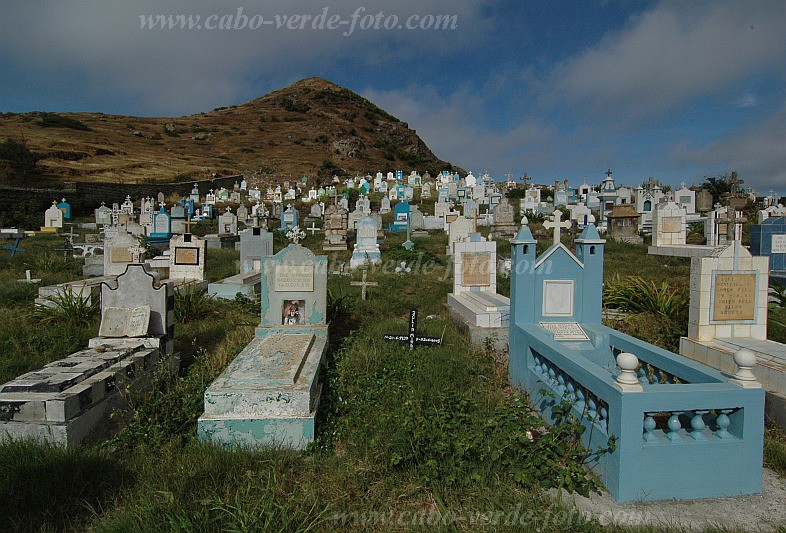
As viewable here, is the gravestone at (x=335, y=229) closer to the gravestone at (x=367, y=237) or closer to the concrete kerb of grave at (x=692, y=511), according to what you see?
the gravestone at (x=367, y=237)

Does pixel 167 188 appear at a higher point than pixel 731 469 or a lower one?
higher

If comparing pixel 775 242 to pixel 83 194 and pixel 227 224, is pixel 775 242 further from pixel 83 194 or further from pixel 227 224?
pixel 83 194

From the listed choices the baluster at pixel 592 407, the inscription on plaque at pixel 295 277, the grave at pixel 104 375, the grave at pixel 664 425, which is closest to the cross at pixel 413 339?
the inscription on plaque at pixel 295 277

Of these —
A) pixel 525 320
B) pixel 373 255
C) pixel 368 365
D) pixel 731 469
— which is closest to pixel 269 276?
pixel 368 365

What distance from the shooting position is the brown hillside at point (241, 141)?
147 ft

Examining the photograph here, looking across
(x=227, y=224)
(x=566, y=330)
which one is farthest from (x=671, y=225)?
(x=227, y=224)

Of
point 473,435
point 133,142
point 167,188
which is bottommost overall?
point 473,435

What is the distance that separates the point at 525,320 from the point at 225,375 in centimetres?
336

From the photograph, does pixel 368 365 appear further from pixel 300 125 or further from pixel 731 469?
pixel 300 125

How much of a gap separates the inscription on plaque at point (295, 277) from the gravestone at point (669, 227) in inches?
557

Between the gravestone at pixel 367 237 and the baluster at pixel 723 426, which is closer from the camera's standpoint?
the baluster at pixel 723 426

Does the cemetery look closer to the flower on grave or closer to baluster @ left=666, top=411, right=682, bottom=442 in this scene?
baluster @ left=666, top=411, right=682, bottom=442

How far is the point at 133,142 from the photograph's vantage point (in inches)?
2372

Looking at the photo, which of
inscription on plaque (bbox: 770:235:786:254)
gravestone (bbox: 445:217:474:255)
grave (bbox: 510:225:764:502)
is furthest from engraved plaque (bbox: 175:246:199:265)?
inscription on plaque (bbox: 770:235:786:254)
